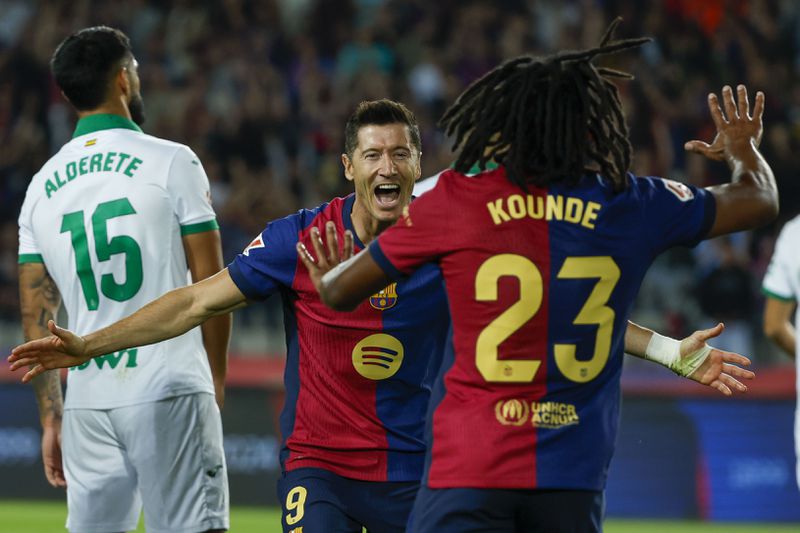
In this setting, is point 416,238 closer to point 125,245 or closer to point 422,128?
point 125,245

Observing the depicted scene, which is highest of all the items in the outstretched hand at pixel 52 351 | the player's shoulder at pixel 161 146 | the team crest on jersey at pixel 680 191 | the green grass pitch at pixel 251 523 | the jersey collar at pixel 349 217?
the player's shoulder at pixel 161 146

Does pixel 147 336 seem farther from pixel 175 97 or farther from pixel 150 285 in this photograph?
pixel 175 97

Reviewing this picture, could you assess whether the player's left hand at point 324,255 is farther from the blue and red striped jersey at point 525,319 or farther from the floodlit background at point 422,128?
the floodlit background at point 422,128

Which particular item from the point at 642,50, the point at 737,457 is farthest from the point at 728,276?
the point at 642,50

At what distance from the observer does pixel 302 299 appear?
4.89 m

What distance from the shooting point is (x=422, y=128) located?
14.7 metres

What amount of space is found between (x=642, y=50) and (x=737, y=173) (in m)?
11.8

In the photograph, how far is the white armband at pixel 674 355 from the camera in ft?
14.4

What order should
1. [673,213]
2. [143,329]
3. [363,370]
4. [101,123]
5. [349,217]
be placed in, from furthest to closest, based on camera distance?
[101,123] → [349,217] → [363,370] → [143,329] → [673,213]

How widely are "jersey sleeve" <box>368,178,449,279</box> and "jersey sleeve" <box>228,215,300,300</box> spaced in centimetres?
93

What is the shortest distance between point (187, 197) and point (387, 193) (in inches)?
34.2

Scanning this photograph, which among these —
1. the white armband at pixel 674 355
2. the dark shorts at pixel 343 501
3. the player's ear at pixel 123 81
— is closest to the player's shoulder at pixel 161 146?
the player's ear at pixel 123 81

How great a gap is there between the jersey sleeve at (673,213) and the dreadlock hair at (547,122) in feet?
0.33

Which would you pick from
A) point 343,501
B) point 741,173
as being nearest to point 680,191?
point 741,173
